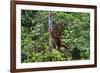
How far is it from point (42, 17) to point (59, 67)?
0.54m

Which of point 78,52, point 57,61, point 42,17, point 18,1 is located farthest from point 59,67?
point 18,1

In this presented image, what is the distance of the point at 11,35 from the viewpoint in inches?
65.7

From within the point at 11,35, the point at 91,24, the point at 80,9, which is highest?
the point at 80,9

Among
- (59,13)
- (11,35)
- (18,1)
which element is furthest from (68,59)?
(18,1)

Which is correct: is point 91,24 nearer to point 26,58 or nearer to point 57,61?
point 57,61

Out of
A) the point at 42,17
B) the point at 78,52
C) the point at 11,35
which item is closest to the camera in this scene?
the point at 11,35

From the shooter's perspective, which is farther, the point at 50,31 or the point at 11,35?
the point at 50,31

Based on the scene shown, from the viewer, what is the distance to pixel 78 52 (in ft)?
6.36

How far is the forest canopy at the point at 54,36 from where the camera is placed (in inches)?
69.6

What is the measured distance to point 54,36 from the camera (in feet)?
6.06

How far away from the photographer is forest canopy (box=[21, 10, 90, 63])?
5.80 ft

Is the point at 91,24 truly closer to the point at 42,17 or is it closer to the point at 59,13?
the point at 59,13

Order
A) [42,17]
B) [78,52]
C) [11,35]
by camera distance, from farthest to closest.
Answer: [78,52], [42,17], [11,35]

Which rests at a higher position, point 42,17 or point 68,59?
point 42,17
